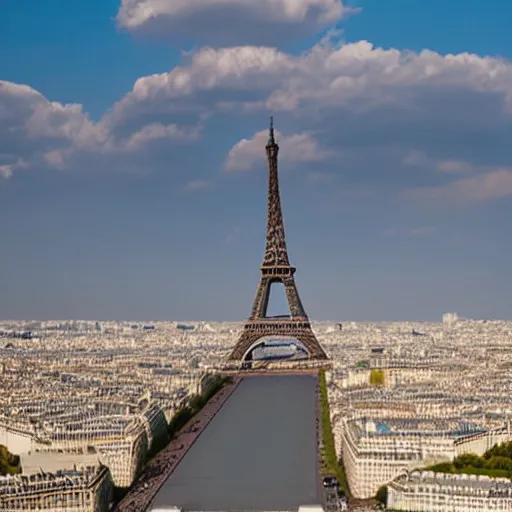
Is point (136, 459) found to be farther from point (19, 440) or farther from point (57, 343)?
point (57, 343)

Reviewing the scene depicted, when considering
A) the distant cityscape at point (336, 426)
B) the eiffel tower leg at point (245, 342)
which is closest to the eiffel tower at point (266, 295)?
the eiffel tower leg at point (245, 342)

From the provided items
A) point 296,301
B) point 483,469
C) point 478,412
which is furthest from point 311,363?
point 483,469

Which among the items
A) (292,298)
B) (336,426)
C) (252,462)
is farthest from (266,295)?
(252,462)

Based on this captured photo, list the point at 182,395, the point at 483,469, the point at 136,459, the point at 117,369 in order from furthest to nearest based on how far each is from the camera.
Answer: the point at 117,369, the point at 182,395, the point at 136,459, the point at 483,469

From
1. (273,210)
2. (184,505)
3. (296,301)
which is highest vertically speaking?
(273,210)

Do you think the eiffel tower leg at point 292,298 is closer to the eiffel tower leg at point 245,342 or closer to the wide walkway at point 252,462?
the eiffel tower leg at point 245,342

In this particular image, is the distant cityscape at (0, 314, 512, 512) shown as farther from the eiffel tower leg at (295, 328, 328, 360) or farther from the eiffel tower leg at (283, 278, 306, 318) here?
the eiffel tower leg at (283, 278, 306, 318)
